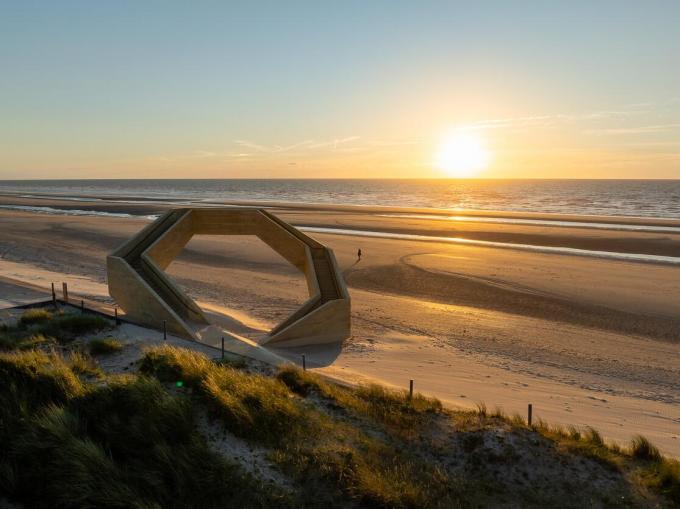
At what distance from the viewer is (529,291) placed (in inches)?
940

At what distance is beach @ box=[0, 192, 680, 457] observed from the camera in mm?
12852

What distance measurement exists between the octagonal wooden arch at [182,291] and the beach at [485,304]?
1.18m

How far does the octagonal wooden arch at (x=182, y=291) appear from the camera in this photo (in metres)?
15.7

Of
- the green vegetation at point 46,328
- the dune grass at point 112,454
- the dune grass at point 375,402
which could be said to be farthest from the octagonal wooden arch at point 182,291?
the dune grass at point 112,454

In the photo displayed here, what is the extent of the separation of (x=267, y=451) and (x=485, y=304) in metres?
17.0

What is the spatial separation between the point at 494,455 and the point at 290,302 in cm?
1486

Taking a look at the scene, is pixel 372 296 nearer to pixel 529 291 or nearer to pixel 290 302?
pixel 290 302

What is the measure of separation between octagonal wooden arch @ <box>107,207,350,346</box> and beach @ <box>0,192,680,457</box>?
1178mm

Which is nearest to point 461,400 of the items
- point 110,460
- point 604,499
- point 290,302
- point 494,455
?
point 494,455

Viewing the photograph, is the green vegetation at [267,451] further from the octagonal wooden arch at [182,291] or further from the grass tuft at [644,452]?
the octagonal wooden arch at [182,291]

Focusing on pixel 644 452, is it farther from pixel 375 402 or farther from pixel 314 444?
pixel 314 444

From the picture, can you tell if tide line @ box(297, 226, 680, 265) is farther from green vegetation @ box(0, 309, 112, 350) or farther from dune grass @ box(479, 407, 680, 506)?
green vegetation @ box(0, 309, 112, 350)

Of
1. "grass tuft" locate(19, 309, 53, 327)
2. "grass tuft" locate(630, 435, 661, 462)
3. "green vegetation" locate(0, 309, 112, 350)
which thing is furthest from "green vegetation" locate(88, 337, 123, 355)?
"grass tuft" locate(630, 435, 661, 462)

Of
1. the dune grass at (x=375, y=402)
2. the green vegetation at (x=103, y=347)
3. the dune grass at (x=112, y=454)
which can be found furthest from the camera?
the green vegetation at (x=103, y=347)
